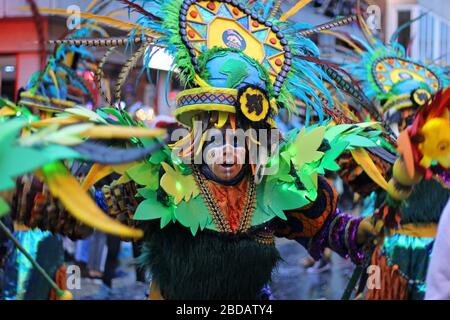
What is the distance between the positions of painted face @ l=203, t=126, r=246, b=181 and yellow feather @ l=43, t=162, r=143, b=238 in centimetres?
107

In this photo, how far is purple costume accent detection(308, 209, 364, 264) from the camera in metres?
2.93

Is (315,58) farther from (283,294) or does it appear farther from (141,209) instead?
(283,294)

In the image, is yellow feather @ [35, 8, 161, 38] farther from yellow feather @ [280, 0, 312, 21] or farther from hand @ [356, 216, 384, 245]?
hand @ [356, 216, 384, 245]

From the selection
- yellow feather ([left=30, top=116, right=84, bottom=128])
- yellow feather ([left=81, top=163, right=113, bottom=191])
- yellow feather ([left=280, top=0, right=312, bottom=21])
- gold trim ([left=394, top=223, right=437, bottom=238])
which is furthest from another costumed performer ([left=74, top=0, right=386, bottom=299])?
gold trim ([left=394, top=223, right=437, bottom=238])

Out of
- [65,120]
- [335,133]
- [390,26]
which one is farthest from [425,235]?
[390,26]

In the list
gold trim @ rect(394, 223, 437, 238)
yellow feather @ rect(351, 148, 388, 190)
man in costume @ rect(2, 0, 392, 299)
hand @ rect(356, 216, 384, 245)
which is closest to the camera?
hand @ rect(356, 216, 384, 245)

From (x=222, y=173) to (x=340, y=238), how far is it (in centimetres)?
61

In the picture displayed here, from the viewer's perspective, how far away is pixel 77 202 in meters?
1.62

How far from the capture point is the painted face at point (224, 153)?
2.74m

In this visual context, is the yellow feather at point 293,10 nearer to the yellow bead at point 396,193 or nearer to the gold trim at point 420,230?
the yellow bead at point 396,193

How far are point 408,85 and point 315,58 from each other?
6.98 feet

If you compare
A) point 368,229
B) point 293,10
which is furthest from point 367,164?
point 293,10

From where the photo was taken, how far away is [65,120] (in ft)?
7.54

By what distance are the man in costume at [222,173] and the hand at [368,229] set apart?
0.04 feet
